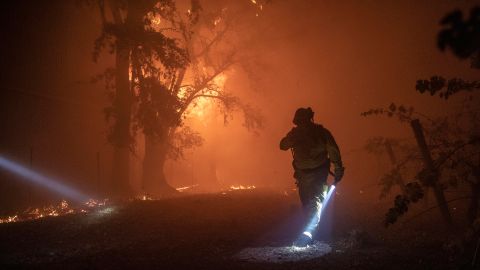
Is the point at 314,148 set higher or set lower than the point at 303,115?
lower

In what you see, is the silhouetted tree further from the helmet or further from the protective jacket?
the protective jacket

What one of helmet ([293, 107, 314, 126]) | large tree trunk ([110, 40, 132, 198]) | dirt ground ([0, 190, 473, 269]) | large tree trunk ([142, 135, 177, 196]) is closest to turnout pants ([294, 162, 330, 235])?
dirt ground ([0, 190, 473, 269])

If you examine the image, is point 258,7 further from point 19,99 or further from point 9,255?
point 9,255

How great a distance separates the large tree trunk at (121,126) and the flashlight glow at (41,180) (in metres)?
3.15

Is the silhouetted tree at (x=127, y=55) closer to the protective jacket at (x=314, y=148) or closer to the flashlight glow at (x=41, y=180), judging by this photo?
the flashlight glow at (x=41, y=180)

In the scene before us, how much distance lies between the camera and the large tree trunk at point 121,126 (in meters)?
14.4

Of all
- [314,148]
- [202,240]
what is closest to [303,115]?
[314,148]

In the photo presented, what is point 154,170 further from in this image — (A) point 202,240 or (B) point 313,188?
(B) point 313,188

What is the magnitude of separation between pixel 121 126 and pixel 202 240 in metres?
9.11

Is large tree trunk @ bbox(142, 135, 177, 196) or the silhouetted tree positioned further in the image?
large tree trunk @ bbox(142, 135, 177, 196)

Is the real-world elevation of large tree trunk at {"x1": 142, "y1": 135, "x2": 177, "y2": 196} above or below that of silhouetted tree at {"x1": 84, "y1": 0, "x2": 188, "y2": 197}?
below

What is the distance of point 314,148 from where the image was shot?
21.4 ft

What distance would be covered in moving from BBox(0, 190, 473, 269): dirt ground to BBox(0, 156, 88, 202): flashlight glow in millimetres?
7772

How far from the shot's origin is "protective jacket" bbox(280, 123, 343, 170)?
21.3 ft
